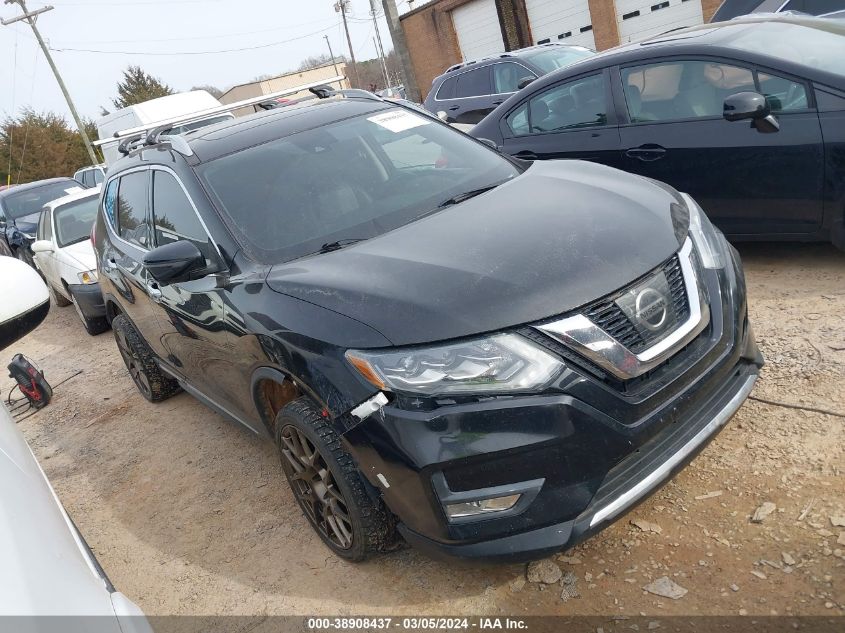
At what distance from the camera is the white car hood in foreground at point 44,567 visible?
142 cm

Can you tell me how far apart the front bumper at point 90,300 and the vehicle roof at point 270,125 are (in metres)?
3.63

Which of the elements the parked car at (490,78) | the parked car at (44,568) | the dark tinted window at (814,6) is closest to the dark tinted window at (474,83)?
the parked car at (490,78)

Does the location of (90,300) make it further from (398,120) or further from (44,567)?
(44,567)

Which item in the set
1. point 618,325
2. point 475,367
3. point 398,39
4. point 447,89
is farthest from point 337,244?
point 398,39

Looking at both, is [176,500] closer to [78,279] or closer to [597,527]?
[597,527]

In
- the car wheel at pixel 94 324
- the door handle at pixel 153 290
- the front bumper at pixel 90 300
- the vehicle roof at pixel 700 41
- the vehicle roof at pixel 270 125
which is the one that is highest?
the vehicle roof at pixel 270 125

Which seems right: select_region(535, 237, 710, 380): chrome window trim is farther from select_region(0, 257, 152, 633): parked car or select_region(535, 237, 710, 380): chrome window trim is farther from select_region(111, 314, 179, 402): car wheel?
select_region(111, 314, 179, 402): car wheel

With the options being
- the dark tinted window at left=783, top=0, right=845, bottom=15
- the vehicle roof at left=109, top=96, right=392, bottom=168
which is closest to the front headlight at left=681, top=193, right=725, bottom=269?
the vehicle roof at left=109, top=96, right=392, bottom=168

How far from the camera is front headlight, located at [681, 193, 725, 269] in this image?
2.69m

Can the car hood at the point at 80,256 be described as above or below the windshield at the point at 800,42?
below

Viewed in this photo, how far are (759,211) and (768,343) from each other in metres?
1.07

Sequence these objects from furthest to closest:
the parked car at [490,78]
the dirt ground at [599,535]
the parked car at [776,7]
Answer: the parked car at [490,78]
the parked car at [776,7]
the dirt ground at [599,535]

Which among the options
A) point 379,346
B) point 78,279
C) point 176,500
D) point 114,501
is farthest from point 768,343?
point 78,279

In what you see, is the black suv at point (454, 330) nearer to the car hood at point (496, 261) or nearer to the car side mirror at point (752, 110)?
the car hood at point (496, 261)
